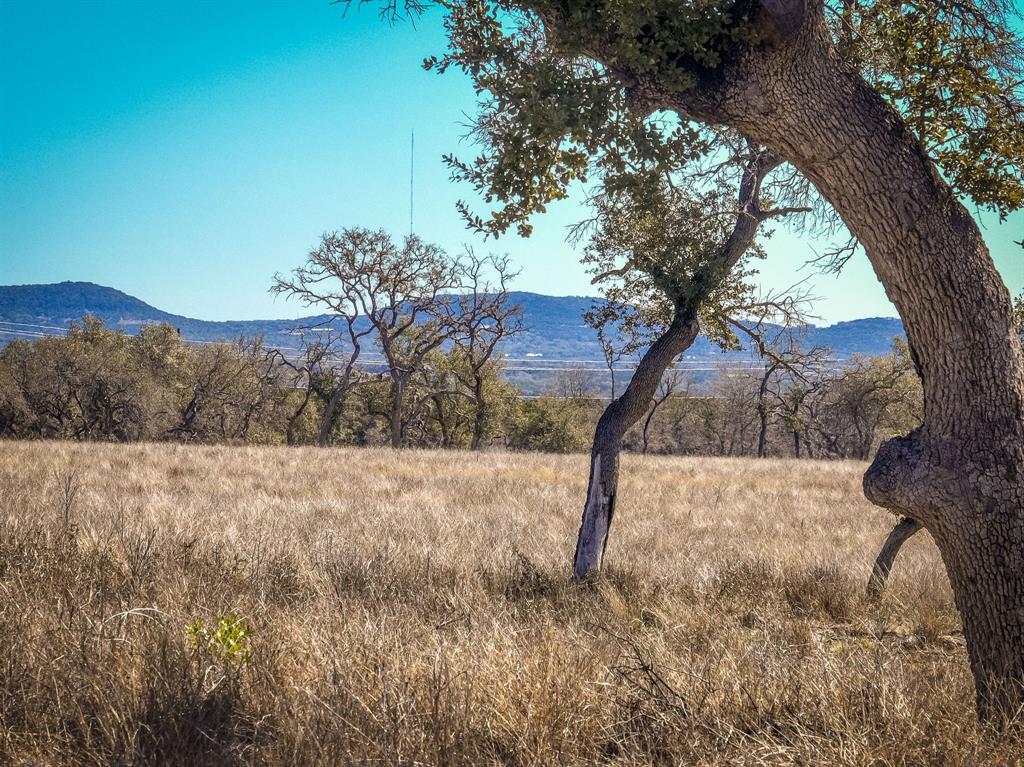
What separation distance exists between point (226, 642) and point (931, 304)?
3.86 m

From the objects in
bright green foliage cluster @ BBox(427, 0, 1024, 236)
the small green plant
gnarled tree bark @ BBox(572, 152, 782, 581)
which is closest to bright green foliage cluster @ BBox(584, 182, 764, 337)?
gnarled tree bark @ BBox(572, 152, 782, 581)

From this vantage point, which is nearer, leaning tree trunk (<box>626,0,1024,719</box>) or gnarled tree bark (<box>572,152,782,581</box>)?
leaning tree trunk (<box>626,0,1024,719</box>)

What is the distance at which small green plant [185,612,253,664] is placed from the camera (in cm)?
321

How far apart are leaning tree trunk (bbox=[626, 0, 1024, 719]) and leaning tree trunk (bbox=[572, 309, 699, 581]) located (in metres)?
3.37

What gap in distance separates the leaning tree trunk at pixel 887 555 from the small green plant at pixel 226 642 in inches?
225

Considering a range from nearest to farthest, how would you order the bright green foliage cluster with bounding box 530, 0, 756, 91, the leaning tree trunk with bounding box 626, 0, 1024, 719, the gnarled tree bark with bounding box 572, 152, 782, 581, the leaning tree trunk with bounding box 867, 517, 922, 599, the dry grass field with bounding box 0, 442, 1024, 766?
the dry grass field with bounding box 0, 442, 1024, 766, the leaning tree trunk with bounding box 626, 0, 1024, 719, the bright green foliage cluster with bounding box 530, 0, 756, 91, the leaning tree trunk with bounding box 867, 517, 922, 599, the gnarled tree bark with bounding box 572, 152, 782, 581

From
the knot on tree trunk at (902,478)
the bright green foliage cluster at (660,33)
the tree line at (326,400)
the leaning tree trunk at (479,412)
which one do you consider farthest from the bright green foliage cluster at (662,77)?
the leaning tree trunk at (479,412)

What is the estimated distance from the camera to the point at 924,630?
5738 mm

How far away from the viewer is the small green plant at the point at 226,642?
10.5 feet

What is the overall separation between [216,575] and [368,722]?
3.38m

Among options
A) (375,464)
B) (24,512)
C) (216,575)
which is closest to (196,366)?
(375,464)

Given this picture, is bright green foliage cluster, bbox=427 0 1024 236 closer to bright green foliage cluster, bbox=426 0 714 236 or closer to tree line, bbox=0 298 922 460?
bright green foliage cluster, bbox=426 0 714 236

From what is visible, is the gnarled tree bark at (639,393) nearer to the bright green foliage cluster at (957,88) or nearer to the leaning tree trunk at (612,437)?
the leaning tree trunk at (612,437)

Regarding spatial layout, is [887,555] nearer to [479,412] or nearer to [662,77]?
[662,77]
